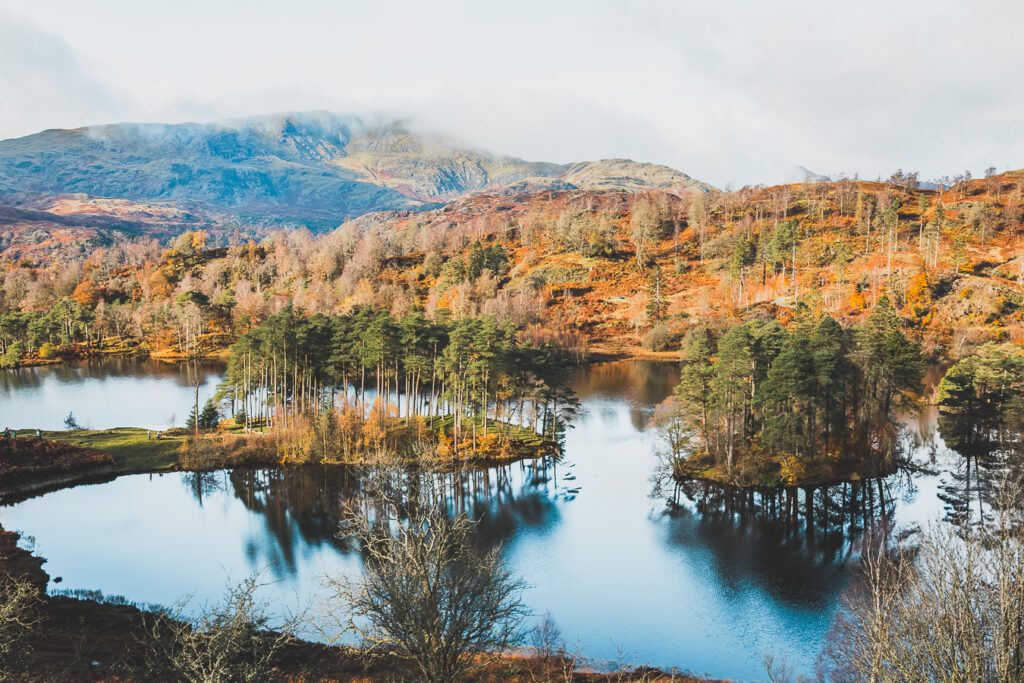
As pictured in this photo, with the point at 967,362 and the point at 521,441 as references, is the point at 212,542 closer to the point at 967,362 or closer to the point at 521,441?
the point at 521,441

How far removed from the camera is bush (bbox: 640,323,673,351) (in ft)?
403

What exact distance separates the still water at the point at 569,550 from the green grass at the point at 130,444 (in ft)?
9.06

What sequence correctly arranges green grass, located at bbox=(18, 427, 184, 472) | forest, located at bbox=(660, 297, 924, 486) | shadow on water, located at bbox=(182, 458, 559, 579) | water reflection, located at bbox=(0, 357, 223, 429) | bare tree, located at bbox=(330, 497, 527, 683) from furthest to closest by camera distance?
1. water reflection, located at bbox=(0, 357, 223, 429)
2. green grass, located at bbox=(18, 427, 184, 472)
3. forest, located at bbox=(660, 297, 924, 486)
4. shadow on water, located at bbox=(182, 458, 559, 579)
5. bare tree, located at bbox=(330, 497, 527, 683)

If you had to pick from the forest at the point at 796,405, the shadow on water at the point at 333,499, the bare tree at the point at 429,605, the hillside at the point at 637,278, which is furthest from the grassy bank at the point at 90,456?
the hillside at the point at 637,278

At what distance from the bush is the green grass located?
85940 millimetres

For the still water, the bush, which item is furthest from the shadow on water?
the bush

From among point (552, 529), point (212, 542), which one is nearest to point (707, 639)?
point (552, 529)

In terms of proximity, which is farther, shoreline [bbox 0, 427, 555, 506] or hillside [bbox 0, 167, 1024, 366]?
hillside [bbox 0, 167, 1024, 366]

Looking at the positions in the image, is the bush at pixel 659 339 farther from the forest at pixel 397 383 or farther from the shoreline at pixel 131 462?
the shoreline at pixel 131 462

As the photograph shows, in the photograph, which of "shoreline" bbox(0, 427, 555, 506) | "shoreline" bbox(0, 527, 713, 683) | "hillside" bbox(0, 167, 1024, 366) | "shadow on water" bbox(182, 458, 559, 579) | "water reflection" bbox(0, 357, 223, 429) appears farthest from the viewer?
"hillside" bbox(0, 167, 1024, 366)

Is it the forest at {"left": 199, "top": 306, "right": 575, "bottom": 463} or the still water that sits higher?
the forest at {"left": 199, "top": 306, "right": 575, "bottom": 463}

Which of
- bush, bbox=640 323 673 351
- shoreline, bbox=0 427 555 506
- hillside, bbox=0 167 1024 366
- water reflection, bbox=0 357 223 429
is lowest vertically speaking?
shoreline, bbox=0 427 555 506

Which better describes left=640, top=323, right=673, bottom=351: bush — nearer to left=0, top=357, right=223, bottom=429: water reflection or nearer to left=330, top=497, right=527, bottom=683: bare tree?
left=0, top=357, right=223, bottom=429: water reflection

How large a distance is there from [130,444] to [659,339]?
299ft
